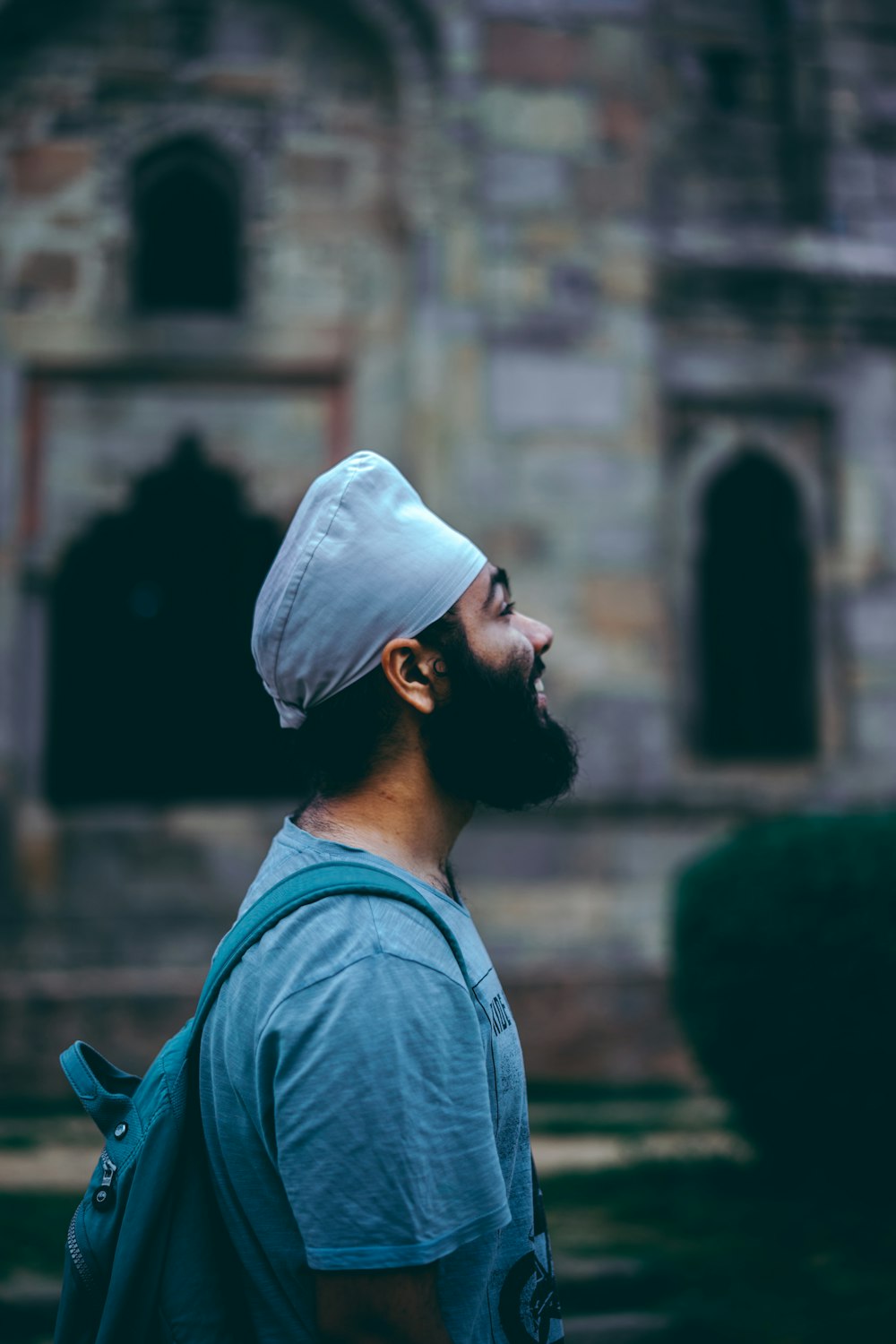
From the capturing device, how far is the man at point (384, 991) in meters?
1.35


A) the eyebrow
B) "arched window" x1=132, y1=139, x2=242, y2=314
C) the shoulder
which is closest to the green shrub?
the eyebrow

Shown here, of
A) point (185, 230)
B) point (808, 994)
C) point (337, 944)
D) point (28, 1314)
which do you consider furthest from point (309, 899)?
point (185, 230)

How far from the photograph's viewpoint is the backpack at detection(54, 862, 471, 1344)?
149cm

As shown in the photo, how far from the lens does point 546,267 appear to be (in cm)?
862

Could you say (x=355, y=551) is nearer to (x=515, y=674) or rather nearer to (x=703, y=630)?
(x=515, y=674)

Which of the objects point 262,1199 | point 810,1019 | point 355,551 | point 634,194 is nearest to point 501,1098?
point 262,1199

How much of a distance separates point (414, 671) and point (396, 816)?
194 mm

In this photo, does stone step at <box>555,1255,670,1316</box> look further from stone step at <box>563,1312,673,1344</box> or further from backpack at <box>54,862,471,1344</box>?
backpack at <box>54,862,471,1344</box>

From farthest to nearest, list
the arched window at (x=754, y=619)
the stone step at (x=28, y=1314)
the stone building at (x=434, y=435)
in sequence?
the arched window at (x=754, y=619), the stone building at (x=434, y=435), the stone step at (x=28, y=1314)

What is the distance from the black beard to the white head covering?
0.10 metres

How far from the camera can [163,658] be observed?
8438 mm

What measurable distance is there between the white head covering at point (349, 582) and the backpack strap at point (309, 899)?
29cm

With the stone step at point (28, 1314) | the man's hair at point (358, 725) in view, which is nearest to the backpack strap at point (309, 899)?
the man's hair at point (358, 725)

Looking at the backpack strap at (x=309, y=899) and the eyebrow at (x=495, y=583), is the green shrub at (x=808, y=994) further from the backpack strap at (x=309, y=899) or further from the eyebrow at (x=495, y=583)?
the backpack strap at (x=309, y=899)
